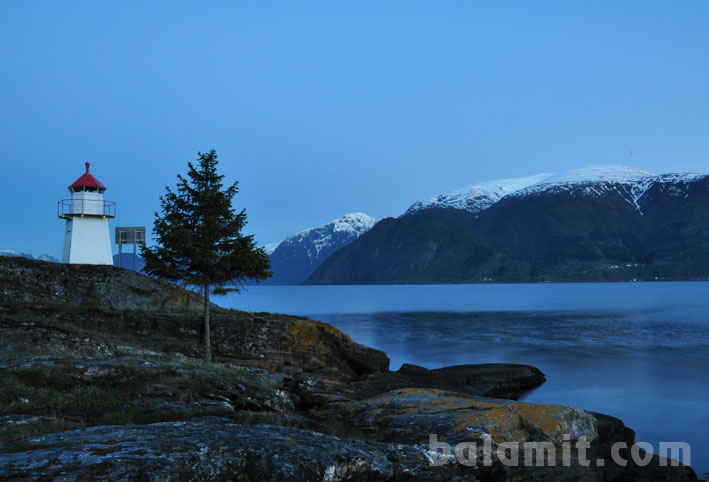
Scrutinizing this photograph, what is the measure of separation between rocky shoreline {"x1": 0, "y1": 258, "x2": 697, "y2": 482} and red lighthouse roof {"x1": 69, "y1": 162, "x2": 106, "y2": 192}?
1628 cm

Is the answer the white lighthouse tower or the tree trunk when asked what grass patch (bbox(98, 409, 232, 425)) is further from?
the white lighthouse tower

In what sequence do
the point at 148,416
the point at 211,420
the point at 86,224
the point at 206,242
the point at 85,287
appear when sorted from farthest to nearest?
the point at 86,224, the point at 85,287, the point at 206,242, the point at 148,416, the point at 211,420

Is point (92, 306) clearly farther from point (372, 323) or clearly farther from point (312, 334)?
point (372, 323)

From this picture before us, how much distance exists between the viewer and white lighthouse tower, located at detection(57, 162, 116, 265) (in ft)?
127

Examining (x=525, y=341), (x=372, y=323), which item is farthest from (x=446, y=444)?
(x=372, y=323)

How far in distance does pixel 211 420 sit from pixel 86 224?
35.3 meters

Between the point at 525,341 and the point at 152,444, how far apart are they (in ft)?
169

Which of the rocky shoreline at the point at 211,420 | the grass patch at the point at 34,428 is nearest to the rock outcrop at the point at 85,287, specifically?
the rocky shoreline at the point at 211,420

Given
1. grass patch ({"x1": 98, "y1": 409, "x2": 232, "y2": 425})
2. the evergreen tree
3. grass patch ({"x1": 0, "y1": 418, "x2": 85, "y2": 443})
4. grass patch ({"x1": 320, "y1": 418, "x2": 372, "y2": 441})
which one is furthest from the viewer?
the evergreen tree

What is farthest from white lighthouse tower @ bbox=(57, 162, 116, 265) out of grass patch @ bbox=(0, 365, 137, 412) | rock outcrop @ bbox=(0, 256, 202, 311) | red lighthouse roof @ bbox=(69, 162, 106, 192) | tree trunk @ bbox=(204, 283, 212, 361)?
grass patch @ bbox=(0, 365, 137, 412)

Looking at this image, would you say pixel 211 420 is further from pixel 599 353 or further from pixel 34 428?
pixel 599 353

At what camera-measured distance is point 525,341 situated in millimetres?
53781

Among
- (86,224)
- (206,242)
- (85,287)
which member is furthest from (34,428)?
(86,224)

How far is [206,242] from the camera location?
2258 cm
